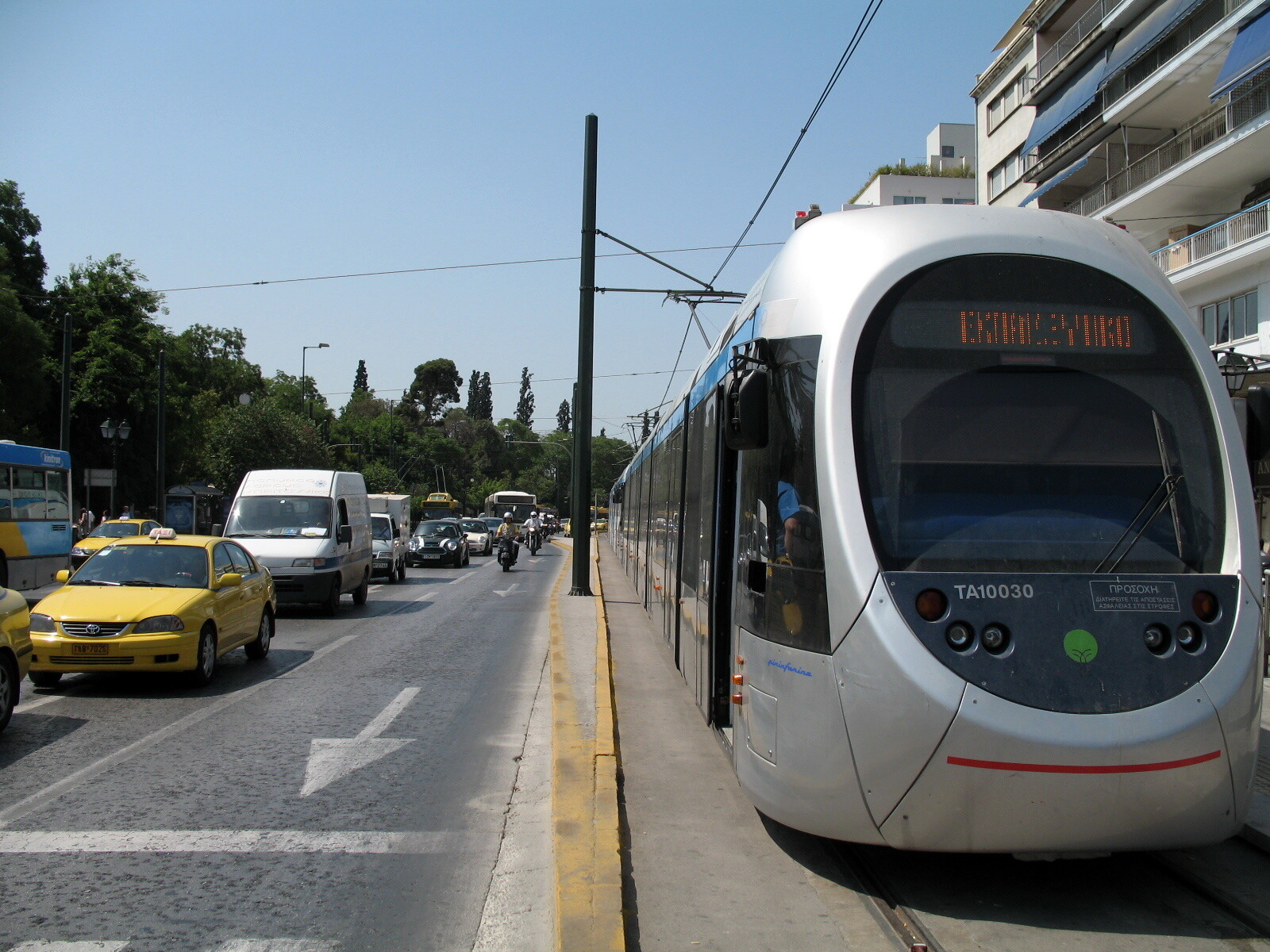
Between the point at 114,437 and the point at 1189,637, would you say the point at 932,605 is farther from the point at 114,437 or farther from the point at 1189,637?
the point at 114,437

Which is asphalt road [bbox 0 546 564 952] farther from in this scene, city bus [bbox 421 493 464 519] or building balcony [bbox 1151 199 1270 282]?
city bus [bbox 421 493 464 519]

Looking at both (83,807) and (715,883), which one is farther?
(83,807)

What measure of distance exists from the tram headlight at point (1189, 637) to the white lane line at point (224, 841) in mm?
3539

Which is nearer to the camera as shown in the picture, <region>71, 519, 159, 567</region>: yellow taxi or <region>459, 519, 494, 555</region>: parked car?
<region>71, 519, 159, 567</region>: yellow taxi

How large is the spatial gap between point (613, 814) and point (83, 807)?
117 inches

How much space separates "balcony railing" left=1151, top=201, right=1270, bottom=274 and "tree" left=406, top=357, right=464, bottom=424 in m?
104

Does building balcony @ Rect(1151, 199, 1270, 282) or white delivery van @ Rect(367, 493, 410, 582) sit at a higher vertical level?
building balcony @ Rect(1151, 199, 1270, 282)

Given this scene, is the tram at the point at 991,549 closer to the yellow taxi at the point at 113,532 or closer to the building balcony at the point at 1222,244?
the building balcony at the point at 1222,244

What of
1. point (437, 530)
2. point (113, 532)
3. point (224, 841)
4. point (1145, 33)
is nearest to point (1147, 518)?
point (224, 841)

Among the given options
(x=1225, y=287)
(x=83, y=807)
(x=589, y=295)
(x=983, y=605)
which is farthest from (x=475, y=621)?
(x=1225, y=287)

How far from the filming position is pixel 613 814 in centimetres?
550

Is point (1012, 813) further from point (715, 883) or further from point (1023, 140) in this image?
point (1023, 140)

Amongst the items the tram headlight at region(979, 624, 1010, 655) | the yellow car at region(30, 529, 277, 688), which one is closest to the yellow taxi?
the yellow car at region(30, 529, 277, 688)

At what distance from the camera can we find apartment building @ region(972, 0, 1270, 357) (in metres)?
22.9
